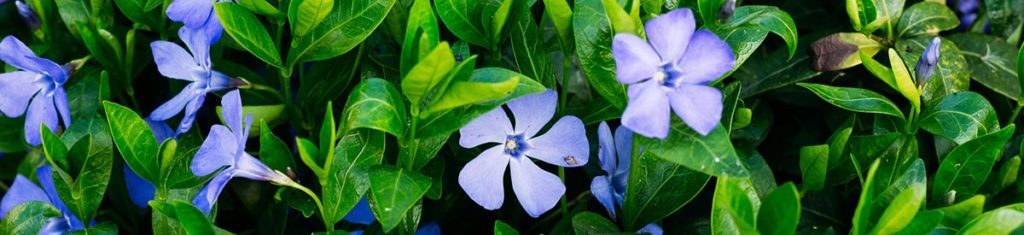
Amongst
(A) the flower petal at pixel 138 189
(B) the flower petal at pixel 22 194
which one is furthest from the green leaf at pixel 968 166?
(B) the flower petal at pixel 22 194

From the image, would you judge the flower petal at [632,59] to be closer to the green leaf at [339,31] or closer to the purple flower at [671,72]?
the purple flower at [671,72]

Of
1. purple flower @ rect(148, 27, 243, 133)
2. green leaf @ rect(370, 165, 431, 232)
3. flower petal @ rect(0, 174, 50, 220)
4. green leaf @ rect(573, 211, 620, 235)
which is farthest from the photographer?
flower petal @ rect(0, 174, 50, 220)

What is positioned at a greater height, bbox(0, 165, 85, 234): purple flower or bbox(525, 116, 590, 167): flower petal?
bbox(525, 116, 590, 167): flower petal

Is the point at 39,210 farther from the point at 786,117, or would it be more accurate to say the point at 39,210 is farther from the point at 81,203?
the point at 786,117

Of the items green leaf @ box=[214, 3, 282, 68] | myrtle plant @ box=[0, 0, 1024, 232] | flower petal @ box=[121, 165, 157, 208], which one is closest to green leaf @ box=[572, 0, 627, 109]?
myrtle plant @ box=[0, 0, 1024, 232]

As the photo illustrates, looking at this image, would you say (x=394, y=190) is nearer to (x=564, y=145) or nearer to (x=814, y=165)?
(x=564, y=145)

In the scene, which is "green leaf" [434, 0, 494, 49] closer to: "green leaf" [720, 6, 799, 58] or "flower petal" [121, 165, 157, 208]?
"green leaf" [720, 6, 799, 58]
